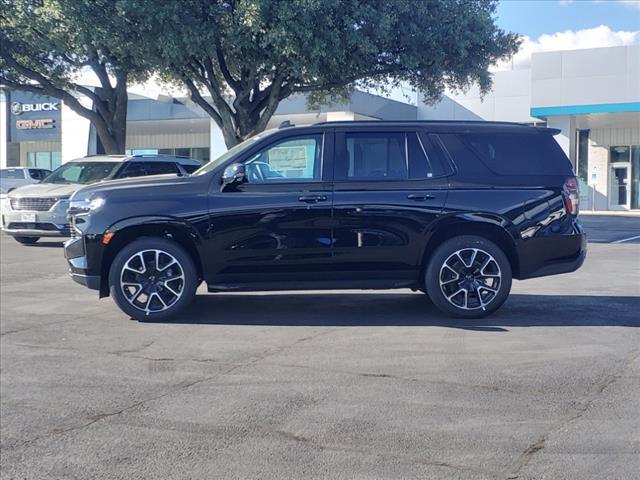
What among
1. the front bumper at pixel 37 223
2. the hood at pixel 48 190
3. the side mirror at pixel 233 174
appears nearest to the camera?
the side mirror at pixel 233 174

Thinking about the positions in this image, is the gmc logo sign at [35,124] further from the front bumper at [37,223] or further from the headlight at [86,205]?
the headlight at [86,205]

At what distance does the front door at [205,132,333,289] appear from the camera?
7.60m

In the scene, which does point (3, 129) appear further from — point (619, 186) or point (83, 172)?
point (619, 186)

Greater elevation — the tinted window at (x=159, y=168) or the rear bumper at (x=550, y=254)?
the tinted window at (x=159, y=168)

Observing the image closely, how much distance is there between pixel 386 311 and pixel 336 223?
4.38 feet

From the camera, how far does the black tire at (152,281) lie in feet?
25.2

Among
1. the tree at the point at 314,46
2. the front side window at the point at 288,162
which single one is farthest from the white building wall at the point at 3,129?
the front side window at the point at 288,162

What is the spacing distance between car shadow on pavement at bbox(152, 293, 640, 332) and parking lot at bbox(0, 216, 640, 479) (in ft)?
0.12

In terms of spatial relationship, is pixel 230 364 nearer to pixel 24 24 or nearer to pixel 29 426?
pixel 29 426

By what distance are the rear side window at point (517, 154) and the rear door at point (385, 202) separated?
1.50 feet

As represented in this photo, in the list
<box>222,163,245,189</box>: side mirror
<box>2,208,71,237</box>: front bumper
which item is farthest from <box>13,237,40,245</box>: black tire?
<box>222,163,245,189</box>: side mirror

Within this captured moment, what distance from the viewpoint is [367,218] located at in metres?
7.62

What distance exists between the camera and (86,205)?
7828 mm

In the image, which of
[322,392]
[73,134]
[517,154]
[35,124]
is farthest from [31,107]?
[322,392]
